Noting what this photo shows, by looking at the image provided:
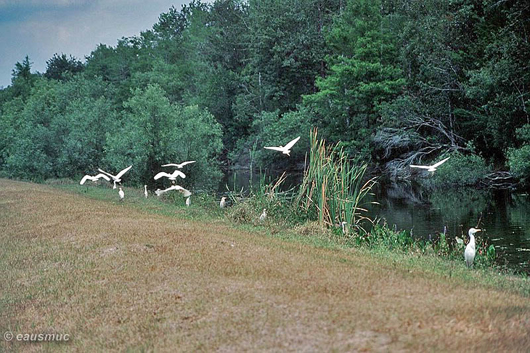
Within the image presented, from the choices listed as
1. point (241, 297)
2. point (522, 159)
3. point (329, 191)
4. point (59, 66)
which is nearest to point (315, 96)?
point (522, 159)

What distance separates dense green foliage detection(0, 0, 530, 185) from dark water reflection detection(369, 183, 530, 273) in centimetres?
218

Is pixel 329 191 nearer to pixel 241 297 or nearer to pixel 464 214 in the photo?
pixel 464 214

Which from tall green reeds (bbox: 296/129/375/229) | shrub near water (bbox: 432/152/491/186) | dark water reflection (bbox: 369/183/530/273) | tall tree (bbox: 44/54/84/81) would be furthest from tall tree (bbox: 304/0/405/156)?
tall tree (bbox: 44/54/84/81)

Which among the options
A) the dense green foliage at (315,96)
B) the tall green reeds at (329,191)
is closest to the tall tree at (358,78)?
the dense green foliage at (315,96)

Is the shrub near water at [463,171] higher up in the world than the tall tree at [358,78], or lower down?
lower down

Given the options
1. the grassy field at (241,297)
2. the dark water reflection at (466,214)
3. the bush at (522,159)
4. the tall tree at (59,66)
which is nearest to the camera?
the grassy field at (241,297)

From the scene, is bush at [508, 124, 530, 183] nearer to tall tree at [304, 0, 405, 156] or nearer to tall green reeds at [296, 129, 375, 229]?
tall green reeds at [296, 129, 375, 229]

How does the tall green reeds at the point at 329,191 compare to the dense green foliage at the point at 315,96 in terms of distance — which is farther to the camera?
the dense green foliage at the point at 315,96

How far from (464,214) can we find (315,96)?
23.4 metres

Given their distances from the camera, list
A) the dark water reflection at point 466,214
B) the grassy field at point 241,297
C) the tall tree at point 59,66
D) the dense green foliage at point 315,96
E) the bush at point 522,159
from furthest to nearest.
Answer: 1. the tall tree at point 59,66
2. the dense green foliage at point 315,96
3. the bush at point 522,159
4. the dark water reflection at point 466,214
5. the grassy field at point 241,297

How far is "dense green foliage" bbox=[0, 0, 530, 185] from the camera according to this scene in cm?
2769

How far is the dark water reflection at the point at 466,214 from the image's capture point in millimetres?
14479

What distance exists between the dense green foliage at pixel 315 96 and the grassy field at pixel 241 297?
17.3m

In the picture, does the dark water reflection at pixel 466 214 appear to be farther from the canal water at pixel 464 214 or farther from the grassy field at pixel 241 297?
the grassy field at pixel 241 297
